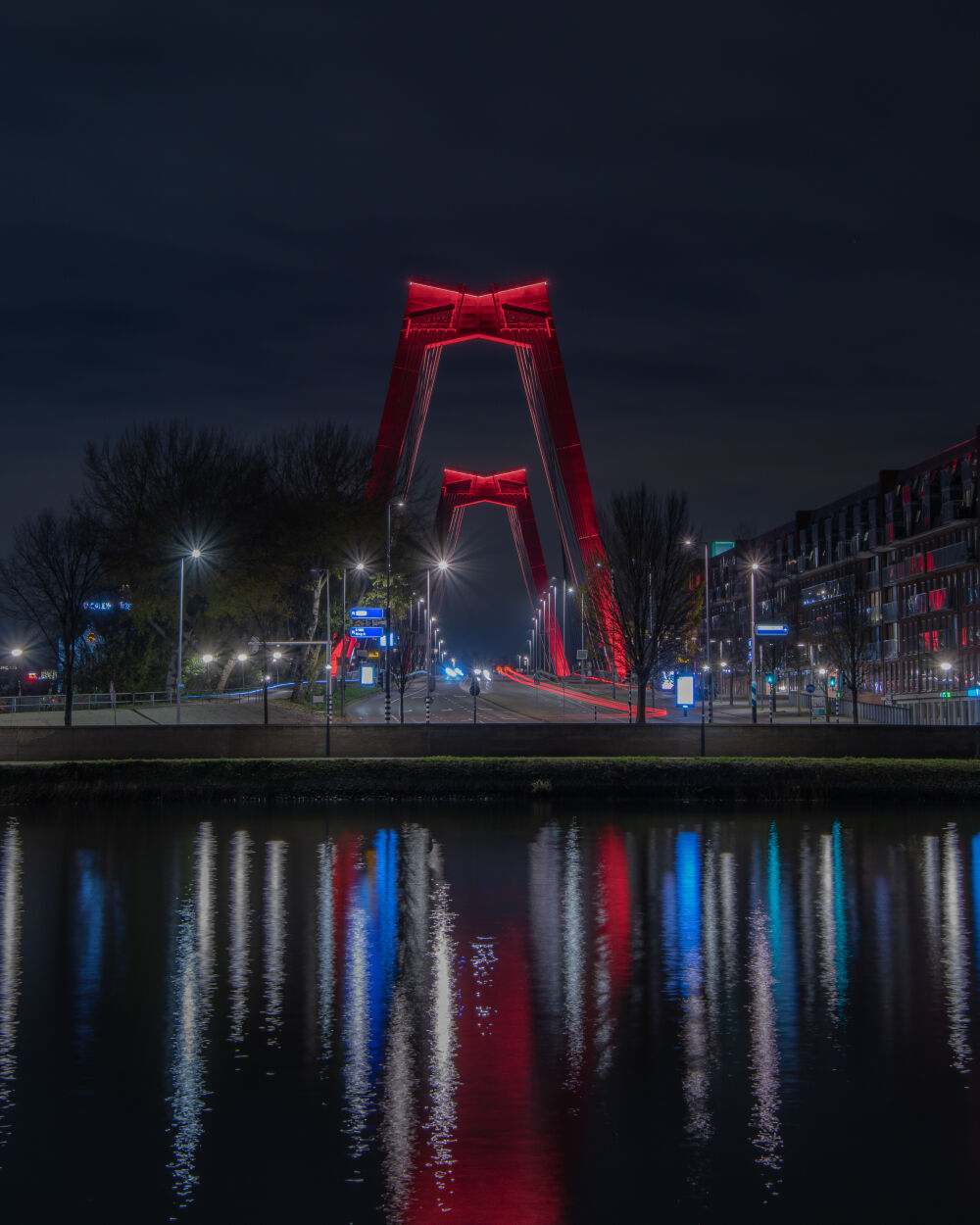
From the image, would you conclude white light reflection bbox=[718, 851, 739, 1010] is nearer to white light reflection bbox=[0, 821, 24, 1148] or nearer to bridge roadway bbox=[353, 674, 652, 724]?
white light reflection bbox=[0, 821, 24, 1148]

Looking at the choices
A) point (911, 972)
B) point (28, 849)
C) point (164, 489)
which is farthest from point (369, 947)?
point (164, 489)

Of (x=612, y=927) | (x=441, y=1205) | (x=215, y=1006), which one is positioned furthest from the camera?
(x=612, y=927)

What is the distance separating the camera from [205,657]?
201ft

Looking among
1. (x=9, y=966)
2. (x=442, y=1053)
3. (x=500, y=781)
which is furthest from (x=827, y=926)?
(x=500, y=781)

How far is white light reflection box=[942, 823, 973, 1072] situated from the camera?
1042cm

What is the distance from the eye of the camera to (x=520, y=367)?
8550 centimetres

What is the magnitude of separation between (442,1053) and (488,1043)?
459 millimetres

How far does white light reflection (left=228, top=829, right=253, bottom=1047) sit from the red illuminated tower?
57.4 metres

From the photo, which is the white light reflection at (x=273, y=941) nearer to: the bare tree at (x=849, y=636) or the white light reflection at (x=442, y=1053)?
the white light reflection at (x=442, y=1053)

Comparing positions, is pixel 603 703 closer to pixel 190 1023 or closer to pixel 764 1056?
pixel 190 1023

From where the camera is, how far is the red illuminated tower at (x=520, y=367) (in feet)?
260

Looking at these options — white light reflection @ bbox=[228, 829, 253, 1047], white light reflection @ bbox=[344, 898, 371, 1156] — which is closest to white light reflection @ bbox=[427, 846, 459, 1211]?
white light reflection @ bbox=[344, 898, 371, 1156]

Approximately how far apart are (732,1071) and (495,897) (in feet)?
27.2

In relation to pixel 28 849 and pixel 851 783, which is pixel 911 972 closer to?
pixel 28 849
